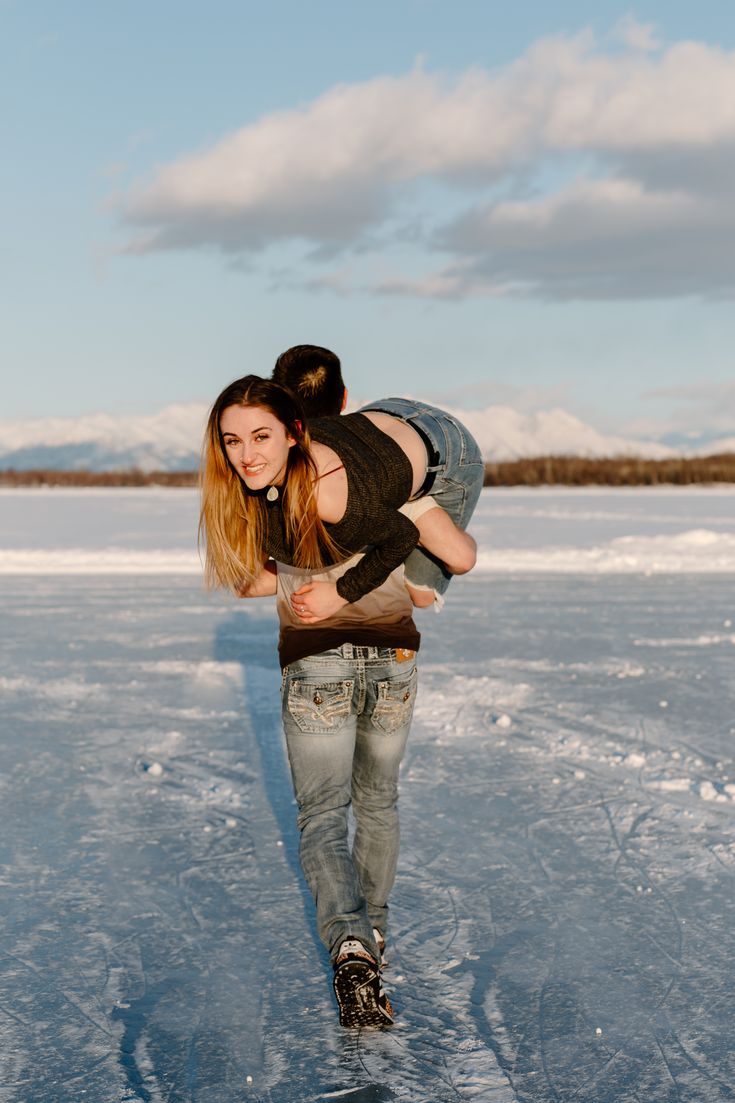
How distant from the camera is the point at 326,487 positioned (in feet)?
7.96

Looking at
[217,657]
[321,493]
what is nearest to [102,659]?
[217,657]

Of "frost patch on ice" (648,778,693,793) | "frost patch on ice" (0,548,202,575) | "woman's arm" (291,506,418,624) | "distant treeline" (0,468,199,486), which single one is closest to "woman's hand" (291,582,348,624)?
"woman's arm" (291,506,418,624)

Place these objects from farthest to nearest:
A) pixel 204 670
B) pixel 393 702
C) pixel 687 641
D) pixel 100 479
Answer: pixel 100 479 < pixel 687 641 < pixel 204 670 < pixel 393 702

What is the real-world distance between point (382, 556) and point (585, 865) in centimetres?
192

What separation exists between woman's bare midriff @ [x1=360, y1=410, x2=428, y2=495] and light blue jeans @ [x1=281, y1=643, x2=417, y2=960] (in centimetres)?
47

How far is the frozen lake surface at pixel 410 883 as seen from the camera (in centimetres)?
263

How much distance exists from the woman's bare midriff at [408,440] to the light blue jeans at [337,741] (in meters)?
0.47

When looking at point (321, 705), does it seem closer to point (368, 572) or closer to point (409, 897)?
point (368, 572)

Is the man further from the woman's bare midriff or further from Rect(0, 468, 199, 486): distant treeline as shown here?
Rect(0, 468, 199, 486): distant treeline

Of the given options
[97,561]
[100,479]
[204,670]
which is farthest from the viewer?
[100,479]

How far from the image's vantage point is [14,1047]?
2.71 m

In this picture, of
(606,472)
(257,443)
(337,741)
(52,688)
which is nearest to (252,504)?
(257,443)

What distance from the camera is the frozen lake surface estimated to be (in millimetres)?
2633

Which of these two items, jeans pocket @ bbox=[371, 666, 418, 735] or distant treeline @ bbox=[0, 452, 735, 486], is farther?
distant treeline @ bbox=[0, 452, 735, 486]
